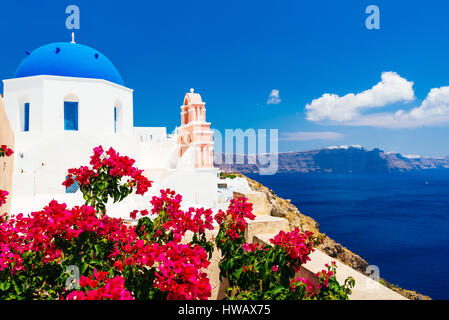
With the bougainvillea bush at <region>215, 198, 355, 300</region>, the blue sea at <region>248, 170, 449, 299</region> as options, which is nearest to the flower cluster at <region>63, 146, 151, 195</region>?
the bougainvillea bush at <region>215, 198, 355, 300</region>

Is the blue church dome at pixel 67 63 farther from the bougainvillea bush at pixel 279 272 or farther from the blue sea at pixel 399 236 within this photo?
the blue sea at pixel 399 236

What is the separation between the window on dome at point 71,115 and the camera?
496 inches

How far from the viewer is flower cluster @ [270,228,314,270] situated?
215 centimetres

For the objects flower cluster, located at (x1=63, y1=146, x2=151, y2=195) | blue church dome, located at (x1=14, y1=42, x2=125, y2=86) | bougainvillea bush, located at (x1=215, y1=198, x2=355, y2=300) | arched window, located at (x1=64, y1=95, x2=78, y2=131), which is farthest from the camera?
arched window, located at (x1=64, y1=95, x2=78, y2=131)

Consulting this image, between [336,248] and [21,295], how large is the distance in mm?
18846

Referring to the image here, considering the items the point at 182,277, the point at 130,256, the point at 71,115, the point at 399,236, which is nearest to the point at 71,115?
the point at 71,115

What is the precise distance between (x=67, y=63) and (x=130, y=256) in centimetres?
1184

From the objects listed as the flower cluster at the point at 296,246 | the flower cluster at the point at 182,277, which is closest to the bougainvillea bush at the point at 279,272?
the flower cluster at the point at 296,246

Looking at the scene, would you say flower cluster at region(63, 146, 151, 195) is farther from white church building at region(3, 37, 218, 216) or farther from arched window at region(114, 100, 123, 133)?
arched window at region(114, 100, 123, 133)

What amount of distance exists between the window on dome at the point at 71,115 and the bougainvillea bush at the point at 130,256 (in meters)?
10.9

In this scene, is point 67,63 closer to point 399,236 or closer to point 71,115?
point 71,115
